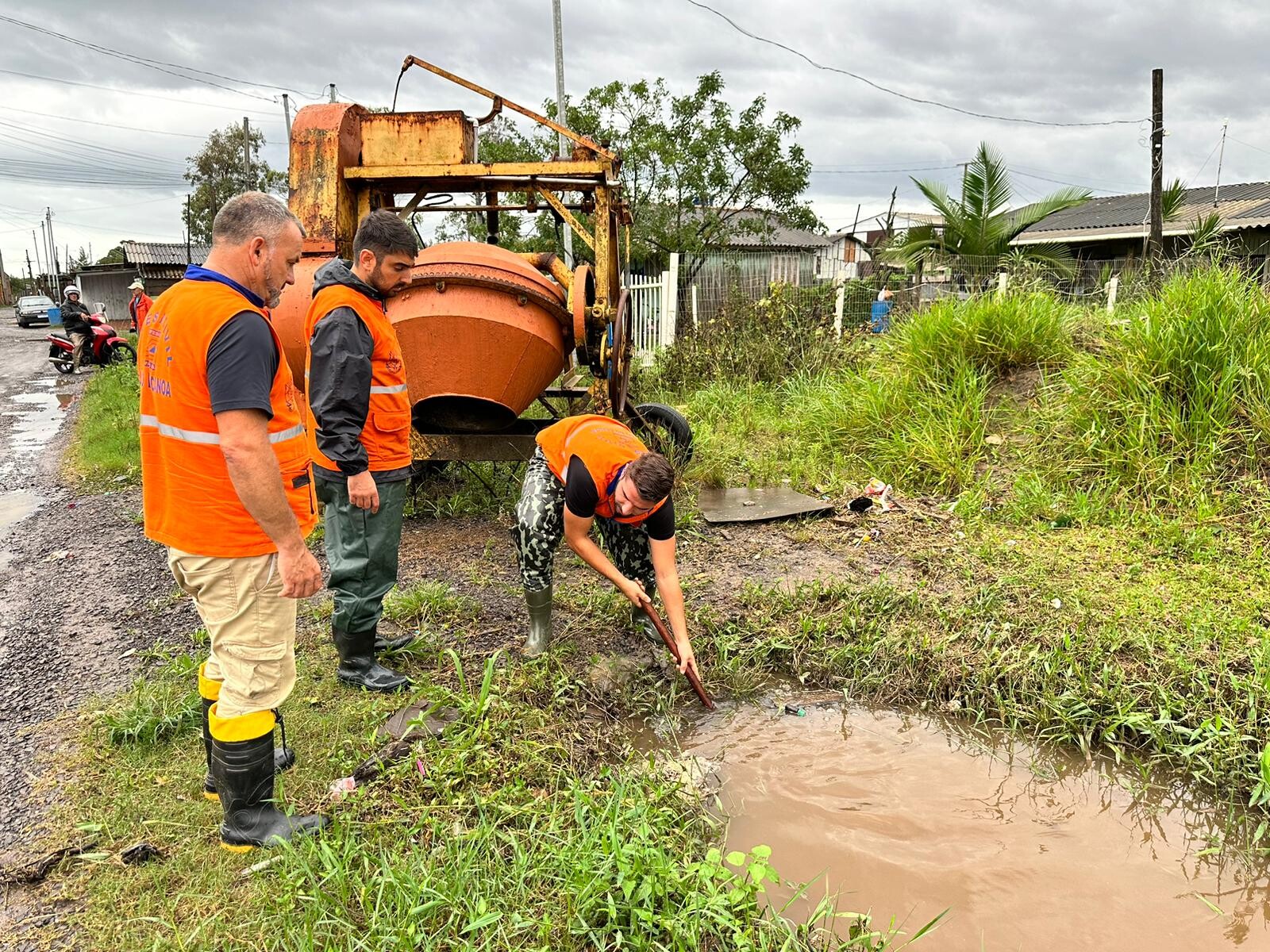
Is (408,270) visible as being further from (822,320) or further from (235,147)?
(235,147)

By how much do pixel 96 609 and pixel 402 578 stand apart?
1.49 metres

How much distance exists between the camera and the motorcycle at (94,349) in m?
15.4

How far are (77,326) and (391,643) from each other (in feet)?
49.9

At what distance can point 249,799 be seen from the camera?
2330 millimetres

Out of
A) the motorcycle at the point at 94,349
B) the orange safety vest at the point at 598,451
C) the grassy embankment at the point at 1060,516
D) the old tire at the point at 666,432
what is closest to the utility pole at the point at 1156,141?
the grassy embankment at the point at 1060,516

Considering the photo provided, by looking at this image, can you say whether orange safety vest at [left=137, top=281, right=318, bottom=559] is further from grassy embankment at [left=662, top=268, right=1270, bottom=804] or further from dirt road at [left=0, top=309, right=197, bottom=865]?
grassy embankment at [left=662, top=268, right=1270, bottom=804]

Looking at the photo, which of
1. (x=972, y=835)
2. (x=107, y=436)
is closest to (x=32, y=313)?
(x=107, y=436)

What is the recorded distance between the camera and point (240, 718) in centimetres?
228

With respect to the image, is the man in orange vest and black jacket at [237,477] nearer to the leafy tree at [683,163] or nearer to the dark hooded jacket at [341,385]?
the dark hooded jacket at [341,385]

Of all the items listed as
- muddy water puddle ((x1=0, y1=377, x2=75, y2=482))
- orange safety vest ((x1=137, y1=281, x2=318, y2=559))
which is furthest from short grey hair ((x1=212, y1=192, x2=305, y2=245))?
muddy water puddle ((x1=0, y1=377, x2=75, y2=482))

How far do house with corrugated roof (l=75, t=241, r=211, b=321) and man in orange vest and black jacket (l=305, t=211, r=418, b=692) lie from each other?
3665 cm

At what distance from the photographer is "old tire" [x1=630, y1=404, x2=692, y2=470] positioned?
5.89 metres

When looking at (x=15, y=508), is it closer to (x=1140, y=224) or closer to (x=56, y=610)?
(x=56, y=610)

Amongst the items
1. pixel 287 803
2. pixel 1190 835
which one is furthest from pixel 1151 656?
pixel 287 803
